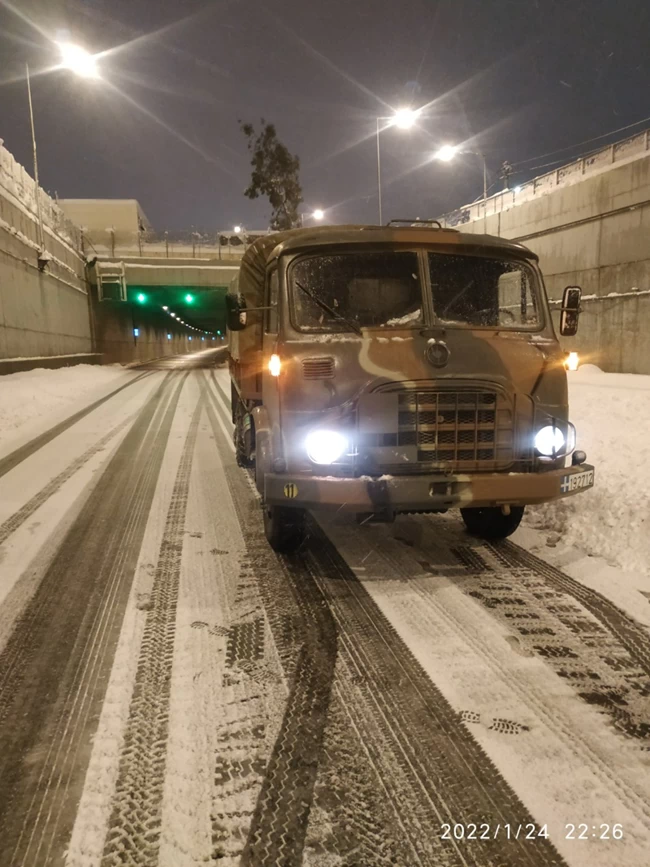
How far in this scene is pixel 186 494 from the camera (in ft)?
21.8

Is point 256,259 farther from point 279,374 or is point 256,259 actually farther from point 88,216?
point 88,216

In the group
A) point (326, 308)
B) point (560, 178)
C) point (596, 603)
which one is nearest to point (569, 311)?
point (326, 308)

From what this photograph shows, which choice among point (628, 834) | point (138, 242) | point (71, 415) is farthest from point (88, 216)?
point (628, 834)

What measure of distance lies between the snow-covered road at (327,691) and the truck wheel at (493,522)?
0.19 metres

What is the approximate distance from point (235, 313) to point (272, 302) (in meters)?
0.49

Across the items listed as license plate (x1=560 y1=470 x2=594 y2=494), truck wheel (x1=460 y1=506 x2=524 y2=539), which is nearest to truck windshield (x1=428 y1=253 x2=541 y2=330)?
license plate (x1=560 y1=470 x2=594 y2=494)

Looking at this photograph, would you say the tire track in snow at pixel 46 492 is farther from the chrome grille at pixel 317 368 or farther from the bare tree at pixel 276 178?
the bare tree at pixel 276 178

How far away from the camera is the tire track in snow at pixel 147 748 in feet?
6.55

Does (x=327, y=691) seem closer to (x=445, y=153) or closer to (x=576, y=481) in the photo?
(x=576, y=481)

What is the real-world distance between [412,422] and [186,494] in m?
3.63

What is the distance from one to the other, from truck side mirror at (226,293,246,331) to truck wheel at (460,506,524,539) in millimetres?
2872

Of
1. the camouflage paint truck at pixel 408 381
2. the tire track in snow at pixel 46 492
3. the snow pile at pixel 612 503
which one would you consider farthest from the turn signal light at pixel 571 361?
the tire track in snow at pixel 46 492

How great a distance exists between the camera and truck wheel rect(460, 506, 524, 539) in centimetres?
494

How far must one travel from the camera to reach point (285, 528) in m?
4.64
